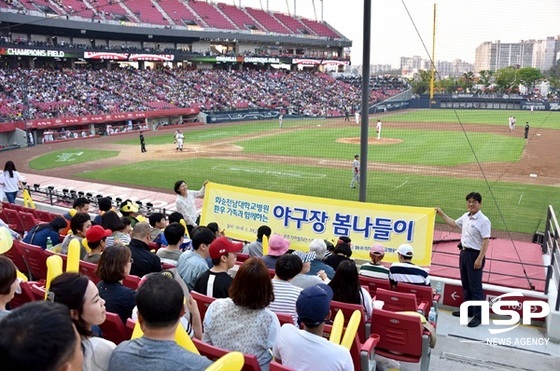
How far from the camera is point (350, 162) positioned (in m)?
22.8

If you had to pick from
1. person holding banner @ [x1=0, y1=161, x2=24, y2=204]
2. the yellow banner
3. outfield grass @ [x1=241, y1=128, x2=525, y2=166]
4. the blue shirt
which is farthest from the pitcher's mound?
the blue shirt

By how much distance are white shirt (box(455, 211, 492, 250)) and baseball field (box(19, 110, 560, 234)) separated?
3558 millimetres

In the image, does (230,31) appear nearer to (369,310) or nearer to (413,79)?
(413,79)

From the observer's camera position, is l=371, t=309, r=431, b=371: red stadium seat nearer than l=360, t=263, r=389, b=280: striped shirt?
Yes

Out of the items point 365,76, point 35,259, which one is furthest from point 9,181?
point 365,76

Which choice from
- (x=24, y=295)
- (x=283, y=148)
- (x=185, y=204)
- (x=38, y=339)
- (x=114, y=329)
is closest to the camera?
(x=38, y=339)

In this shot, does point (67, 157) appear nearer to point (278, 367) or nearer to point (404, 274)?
point (404, 274)

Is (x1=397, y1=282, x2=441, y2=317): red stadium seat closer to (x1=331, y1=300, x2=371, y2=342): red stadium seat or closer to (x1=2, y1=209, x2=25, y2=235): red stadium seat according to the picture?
(x1=331, y1=300, x2=371, y2=342): red stadium seat

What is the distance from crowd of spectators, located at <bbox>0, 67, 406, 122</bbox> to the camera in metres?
36.5

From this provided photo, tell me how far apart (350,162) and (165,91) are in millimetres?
29255

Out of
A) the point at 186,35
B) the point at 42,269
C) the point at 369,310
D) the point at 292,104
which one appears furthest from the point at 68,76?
the point at 369,310

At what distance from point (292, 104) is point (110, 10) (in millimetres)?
22285

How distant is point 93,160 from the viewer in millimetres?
24781

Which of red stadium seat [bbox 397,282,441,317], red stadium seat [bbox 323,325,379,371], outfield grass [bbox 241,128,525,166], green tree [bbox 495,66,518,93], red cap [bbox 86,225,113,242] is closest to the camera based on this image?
red stadium seat [bbox 323,325,379,371]
